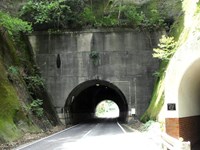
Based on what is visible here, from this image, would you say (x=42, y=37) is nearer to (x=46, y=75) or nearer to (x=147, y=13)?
(x=46, y=75)

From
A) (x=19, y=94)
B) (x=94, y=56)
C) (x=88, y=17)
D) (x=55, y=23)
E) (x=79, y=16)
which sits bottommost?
(x=19, y=94)

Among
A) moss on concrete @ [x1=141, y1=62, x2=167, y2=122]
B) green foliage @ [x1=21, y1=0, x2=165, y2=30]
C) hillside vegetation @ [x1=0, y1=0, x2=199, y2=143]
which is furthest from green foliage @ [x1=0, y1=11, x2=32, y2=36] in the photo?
moss on concrete @ [x1=141, y1=62, x2=167, y2=122]

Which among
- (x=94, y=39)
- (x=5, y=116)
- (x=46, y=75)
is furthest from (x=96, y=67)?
(x=5, y=116)

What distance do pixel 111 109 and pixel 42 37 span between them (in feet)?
302

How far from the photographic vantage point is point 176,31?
2862cm

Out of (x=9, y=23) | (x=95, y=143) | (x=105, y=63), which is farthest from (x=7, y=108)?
(x=105, y=63)

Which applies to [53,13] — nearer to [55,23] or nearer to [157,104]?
[55,23]

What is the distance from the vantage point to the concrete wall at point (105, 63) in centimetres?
3144

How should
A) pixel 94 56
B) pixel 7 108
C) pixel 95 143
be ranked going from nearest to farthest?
pixel 95 143, pixel 7 108, pixel 94 56

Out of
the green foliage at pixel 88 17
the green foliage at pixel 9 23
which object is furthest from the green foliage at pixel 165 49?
the green foliage at pixel 88 17

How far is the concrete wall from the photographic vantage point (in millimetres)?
31438

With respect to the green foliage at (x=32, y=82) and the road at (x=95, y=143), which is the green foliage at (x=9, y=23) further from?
the road at (x=95, y=143)

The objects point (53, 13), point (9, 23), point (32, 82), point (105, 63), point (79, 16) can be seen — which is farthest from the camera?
point (79, 16)

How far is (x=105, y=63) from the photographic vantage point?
31.6 m
